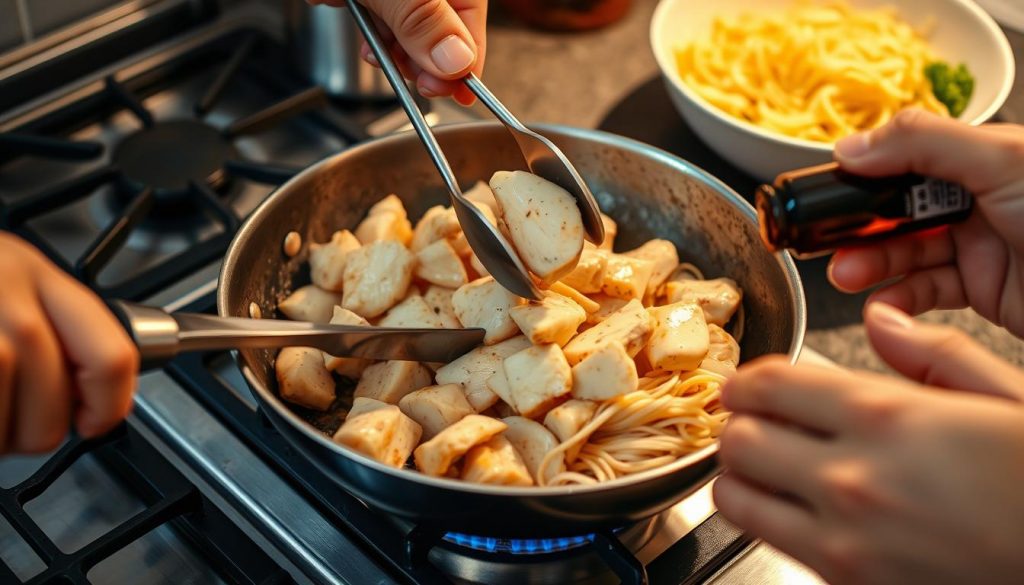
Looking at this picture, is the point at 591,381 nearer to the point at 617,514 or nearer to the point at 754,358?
the point at 617,514

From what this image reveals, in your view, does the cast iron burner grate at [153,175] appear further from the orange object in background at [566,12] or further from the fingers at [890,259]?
the fingers at [890,259]

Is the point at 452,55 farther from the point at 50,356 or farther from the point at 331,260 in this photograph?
the point at 50,356

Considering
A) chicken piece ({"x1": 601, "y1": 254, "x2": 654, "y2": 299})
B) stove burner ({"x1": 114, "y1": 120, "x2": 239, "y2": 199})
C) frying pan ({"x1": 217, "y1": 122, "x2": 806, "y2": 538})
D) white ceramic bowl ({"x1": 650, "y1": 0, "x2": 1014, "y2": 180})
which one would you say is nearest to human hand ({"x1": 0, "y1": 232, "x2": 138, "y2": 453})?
frying pan ({"x1": 217, "y1": 122, "x2": 806, "y2": 538})

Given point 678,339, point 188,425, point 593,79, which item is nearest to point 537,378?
point 678,339

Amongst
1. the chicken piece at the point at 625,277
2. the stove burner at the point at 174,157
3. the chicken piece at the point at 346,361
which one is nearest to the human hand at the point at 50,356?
the chicken piece at the point at 346,361

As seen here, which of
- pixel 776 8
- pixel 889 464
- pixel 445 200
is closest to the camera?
pixel 889 464

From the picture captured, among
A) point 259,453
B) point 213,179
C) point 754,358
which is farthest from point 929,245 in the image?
point 213,179

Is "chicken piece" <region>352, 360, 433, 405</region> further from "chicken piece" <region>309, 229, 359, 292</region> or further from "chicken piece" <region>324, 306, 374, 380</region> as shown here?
"chicken piece" <region>309, 229, 359, 292</region>
